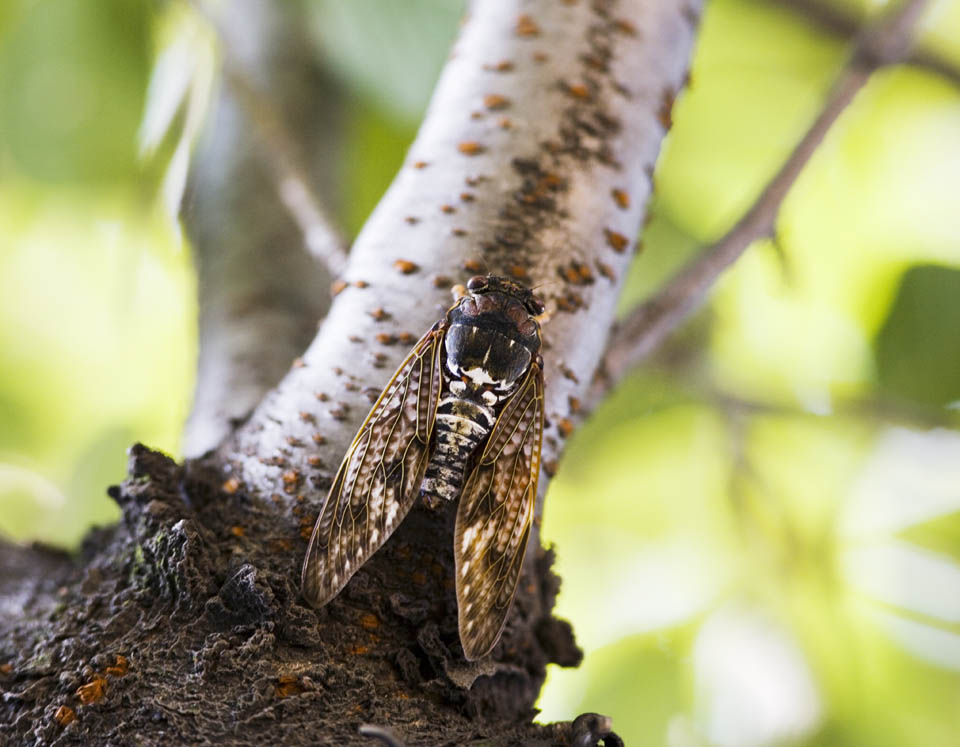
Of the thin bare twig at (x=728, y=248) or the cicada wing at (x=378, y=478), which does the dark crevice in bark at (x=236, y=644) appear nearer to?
the cicada wing at (x=378, y=478)

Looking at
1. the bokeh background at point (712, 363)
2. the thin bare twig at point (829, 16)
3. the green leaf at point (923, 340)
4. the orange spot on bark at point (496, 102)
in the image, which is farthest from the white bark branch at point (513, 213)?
the thin bare twig at point (829, 16)

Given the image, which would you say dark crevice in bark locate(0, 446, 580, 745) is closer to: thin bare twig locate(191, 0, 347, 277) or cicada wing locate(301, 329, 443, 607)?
cicada wing locate(301, 329, 443, 607)

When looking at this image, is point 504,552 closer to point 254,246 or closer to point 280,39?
point 254,246

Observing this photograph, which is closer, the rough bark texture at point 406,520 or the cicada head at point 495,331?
the rough bark texture at point 406,520

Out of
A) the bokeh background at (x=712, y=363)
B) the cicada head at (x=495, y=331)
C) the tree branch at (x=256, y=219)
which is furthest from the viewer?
the bokeh background at (x=712, y=363)

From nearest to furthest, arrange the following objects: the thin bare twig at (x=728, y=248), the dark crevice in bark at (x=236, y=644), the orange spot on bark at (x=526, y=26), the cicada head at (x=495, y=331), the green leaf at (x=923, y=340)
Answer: the dark crevice in bark at (x=236, y=644) → the cicada head at (x=495, y=331) → the orange spot on bark at (x=526, y=26) → the thin bare twig at (x=728, y=248) → the green leaf at (x=923, y=340)

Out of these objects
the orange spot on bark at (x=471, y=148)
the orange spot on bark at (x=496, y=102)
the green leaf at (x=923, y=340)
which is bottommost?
the orange spot on bark at (x=471, y=148)

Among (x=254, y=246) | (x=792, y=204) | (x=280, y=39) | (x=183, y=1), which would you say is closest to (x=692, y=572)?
(x=792, y=204)
